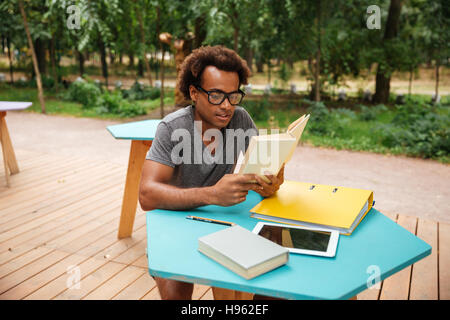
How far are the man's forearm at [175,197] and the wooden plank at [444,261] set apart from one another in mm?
1816

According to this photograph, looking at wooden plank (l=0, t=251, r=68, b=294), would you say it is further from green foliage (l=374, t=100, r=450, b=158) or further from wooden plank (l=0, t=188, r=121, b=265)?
green foliage (l=374, t=100, r=450, b=158)

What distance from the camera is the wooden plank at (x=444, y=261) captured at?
2.52 m

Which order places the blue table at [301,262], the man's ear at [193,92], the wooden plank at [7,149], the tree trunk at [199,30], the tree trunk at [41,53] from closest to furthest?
the blue table at [301,262] < the man's ear at [193,92] < the wooden plank at [7,149] < the tree trunk at [199,30] < the tree trunk at [41,53]

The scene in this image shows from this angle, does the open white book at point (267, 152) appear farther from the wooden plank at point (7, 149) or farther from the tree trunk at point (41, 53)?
the tree trunk at point (41, 53)

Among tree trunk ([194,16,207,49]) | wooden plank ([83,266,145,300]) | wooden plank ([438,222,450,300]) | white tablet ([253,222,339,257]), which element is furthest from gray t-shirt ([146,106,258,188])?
tree trunk ([194,16,207,49])

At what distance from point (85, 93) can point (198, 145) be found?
399 inches

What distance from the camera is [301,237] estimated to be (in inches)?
53.9

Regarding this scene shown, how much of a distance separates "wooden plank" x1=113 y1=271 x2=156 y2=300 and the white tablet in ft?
4.37

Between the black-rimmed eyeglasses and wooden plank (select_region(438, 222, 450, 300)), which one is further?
wooden plank (select_region(438, 222, 450, 300))

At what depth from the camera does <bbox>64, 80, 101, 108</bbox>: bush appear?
1087 cm

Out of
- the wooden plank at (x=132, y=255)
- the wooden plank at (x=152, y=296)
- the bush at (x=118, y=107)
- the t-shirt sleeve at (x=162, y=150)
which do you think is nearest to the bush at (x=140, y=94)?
the bush at (x=118, y=107)

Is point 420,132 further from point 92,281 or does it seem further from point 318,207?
point 92,281
